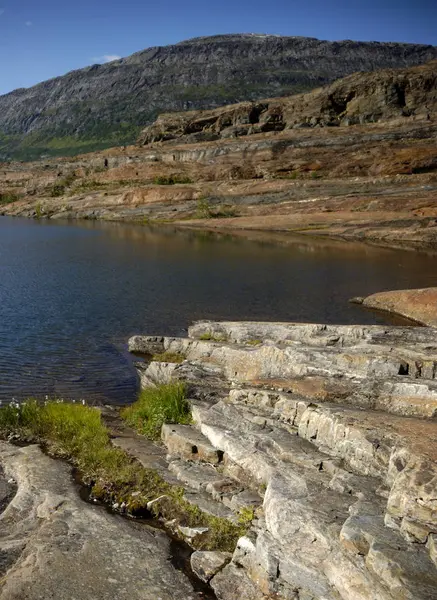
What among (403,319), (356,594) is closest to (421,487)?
(356,594)

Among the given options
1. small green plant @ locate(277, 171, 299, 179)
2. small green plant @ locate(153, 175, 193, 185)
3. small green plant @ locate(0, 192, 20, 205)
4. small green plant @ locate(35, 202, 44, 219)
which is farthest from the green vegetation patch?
small green plant @ locate(0, 192, 20, 205)

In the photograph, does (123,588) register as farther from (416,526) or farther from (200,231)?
(200,231)

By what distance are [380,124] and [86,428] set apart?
106 metres

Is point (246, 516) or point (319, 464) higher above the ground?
point (319, 464)

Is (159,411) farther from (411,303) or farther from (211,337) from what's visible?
(411,303)

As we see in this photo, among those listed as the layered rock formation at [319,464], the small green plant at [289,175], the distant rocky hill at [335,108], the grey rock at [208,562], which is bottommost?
the grey rock at [208,562]

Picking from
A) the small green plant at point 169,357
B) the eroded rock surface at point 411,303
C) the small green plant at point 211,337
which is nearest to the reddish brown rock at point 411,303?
the eroded rock surface at point 411,303

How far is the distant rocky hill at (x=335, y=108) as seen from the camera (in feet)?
389

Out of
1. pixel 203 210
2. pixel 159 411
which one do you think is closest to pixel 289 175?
pixel 203 210

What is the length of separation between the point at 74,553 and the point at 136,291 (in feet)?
89.8

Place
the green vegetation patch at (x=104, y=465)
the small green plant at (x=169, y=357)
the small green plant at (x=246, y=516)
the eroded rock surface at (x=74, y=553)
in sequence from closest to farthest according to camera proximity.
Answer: the eroded rock surface at (x=74, y=553) → the small green plant at (x=246, y=516) → the green vegetation patch at (x=104, y=465) → the small green plant at (x=169, y=357)

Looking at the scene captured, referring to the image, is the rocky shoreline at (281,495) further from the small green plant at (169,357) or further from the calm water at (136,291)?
the calm water at (136,291)

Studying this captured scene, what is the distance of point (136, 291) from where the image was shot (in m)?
35.8

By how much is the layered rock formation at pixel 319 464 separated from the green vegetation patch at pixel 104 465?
0.40m
